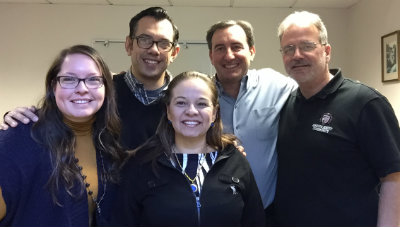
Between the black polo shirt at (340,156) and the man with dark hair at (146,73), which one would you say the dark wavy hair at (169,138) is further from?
the black polo shirt at (340,156)

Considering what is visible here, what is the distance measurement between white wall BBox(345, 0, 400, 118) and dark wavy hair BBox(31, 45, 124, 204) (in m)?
3.19

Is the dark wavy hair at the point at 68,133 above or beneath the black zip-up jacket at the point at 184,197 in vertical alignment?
above

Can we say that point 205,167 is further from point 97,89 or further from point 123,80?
point 123,80

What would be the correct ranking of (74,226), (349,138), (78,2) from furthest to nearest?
(78,2), (349,138), (74,226)

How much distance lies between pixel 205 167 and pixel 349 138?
0.73 m

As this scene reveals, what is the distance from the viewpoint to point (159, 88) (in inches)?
80.4

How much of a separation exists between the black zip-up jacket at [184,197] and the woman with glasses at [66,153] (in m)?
0.13

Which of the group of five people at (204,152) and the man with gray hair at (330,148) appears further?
the man with gray hair at (330,148)

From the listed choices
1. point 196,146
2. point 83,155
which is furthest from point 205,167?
point 83,155

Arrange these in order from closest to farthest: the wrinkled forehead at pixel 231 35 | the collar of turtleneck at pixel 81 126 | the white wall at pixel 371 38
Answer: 1. the collar of turtleneck at pixel 81 126
2. the wrinkled forehead at pixel 231 35
3. the white wall at pixel 371 38

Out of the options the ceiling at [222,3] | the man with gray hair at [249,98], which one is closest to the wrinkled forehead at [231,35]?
the man with gray hair at [249,98]

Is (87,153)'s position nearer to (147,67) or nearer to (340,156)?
(147,67)

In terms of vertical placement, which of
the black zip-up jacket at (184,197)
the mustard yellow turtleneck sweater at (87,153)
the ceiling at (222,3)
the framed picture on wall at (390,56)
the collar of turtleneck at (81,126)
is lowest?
the black zip-up jacket at (184,197)

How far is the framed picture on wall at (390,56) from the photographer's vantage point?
3385 millimetres
